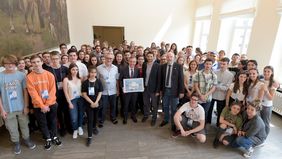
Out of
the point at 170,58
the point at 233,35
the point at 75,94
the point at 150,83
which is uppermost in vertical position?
the point at 233,35

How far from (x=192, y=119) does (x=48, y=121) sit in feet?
8.52

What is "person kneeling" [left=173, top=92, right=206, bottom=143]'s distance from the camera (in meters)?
3.13

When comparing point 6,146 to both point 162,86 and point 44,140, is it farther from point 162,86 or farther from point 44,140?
point 162,86

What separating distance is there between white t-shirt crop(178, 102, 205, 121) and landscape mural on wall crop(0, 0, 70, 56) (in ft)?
11.9

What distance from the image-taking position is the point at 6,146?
2998 mm

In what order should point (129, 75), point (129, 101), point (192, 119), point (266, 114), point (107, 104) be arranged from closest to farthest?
point (266, 114)
point (192, 119)
point (129, 75)
point (107, 104)
point (129, 101)

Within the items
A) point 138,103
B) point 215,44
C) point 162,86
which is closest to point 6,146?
point 138,103

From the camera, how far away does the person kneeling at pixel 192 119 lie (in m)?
3.13

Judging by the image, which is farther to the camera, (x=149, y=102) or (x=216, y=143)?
(x=149, y=102)

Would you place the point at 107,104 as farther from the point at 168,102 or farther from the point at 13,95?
the point at 13,95

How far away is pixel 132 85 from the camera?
11.6 feet

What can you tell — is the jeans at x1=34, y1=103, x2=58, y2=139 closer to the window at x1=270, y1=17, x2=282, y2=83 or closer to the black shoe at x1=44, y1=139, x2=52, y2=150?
the black shoe at x1=44, y1=139, x2=52, y2=150

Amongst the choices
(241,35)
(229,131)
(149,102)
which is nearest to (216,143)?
(229,131)

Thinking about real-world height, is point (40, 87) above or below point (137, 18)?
below
